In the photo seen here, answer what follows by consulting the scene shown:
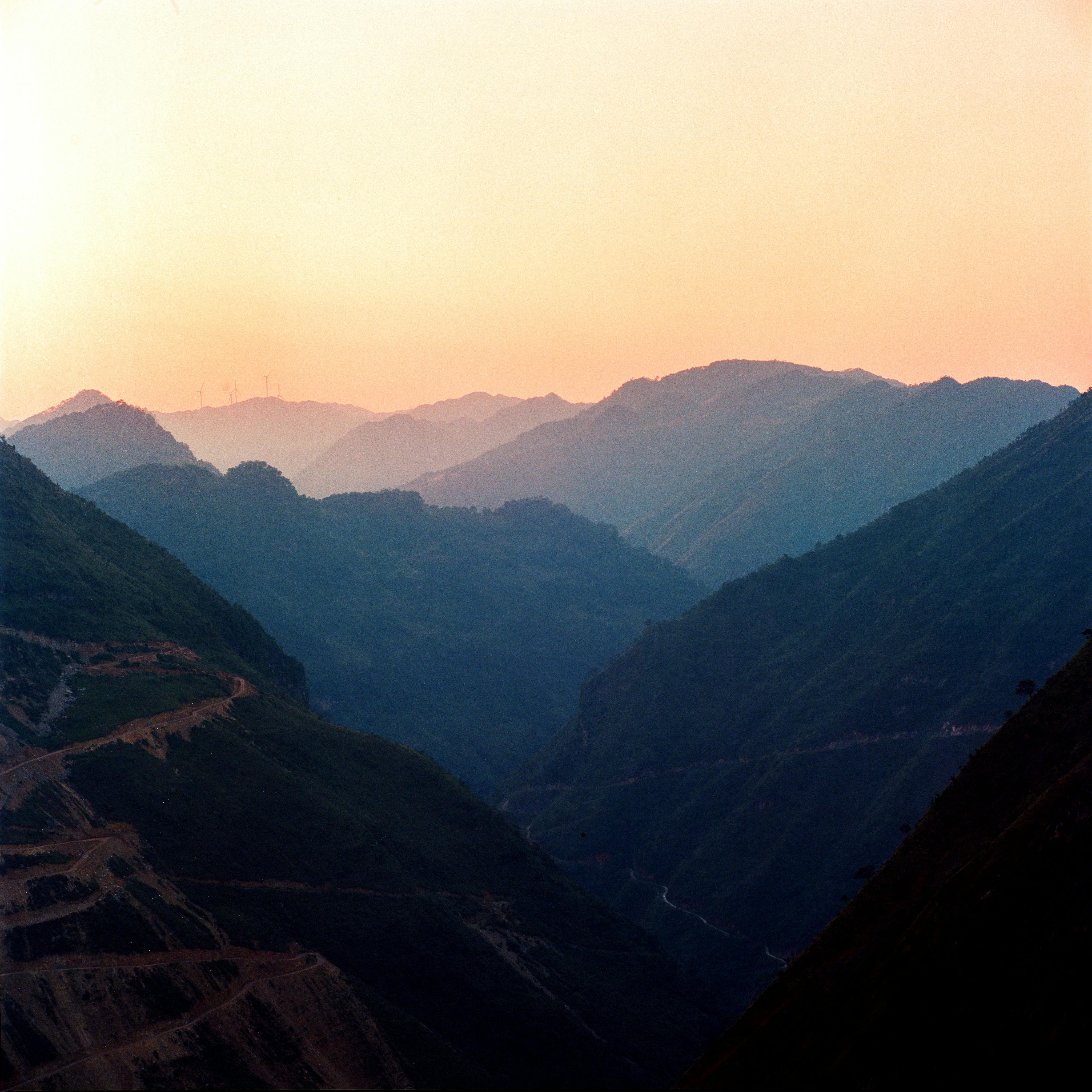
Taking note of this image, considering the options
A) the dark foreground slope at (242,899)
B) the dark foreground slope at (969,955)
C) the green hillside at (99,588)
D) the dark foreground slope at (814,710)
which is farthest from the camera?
the dark foreground slope at (814,710)

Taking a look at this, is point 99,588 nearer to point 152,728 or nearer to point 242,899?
point 152,728

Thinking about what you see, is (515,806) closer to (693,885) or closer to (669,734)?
(669,734)

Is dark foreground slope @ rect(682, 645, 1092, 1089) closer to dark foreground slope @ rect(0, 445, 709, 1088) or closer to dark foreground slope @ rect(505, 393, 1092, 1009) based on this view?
dark foreground slope @ rect(0, 445, 709, 1088)

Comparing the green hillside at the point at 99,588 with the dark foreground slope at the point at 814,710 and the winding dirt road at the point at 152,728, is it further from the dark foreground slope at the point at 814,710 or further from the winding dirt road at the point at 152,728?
the dark foreground slope at the point at 814,710

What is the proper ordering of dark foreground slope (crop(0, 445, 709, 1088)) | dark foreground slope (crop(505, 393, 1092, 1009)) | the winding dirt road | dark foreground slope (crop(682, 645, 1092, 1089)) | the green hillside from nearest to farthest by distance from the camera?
dark foreground slope (crop(682, 645, 1092, 1089))
dark foreground slope (crop(0, 445, 709, 1088))
the winding dirt road
the green hillside
dark foreground slope (crop(505, 393, 1092, 1009))

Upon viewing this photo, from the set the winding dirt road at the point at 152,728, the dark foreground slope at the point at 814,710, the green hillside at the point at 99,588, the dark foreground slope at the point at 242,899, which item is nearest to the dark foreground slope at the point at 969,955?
the dark foreground slope at the point at 242,899

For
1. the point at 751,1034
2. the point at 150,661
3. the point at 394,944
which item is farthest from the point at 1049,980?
the point at 150,661

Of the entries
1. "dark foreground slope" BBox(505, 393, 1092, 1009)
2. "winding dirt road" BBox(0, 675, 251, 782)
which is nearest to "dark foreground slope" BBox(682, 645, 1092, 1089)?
"winding dirt road" BBox(0, 675, 251, 782)
